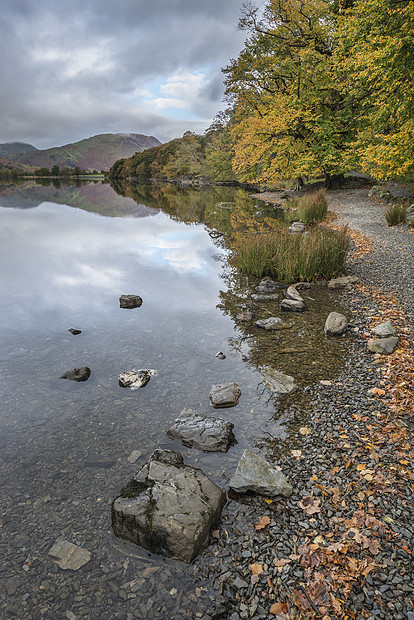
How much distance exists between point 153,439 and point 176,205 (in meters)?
33.6

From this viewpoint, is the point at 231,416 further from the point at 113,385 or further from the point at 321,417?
the point at 113,385

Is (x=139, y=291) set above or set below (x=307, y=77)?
below

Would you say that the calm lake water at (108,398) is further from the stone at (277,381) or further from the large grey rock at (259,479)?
the large grey rock at (259,479)

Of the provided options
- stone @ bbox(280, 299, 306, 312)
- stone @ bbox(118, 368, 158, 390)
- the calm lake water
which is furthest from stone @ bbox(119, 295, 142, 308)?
stone @ bbox(280, 299, 306, 312)

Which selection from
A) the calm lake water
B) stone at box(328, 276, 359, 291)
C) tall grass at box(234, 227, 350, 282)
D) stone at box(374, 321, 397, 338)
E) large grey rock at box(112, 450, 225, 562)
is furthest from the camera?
tall grass at box(234, 227, 350, 282)

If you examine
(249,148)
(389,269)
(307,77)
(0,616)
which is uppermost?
(307,77)

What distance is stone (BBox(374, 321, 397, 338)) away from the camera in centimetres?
625

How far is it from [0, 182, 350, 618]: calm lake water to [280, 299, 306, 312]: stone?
0.23m

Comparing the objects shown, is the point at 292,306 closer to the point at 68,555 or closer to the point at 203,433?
the point at 203,433

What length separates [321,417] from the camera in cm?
459

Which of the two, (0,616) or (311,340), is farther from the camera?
(311,340)

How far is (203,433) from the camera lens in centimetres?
436

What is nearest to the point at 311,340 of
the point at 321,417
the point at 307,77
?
the point at 321,417

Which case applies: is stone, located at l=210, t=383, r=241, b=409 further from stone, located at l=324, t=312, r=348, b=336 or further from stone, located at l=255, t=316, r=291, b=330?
stone, located at l=324, t=312, r=348, b=336
